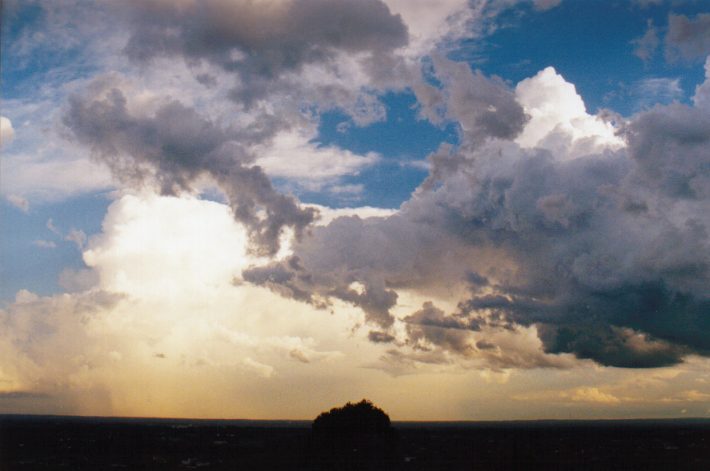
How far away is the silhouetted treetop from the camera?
9562 cm

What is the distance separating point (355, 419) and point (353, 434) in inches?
84.8

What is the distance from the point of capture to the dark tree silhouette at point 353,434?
93312mm

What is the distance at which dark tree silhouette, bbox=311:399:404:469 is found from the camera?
93.3 metres

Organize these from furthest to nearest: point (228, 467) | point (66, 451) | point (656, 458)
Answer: point (66, 451), point (656, 458), point (228, 467)

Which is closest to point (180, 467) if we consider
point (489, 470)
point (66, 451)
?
point (489, 470)

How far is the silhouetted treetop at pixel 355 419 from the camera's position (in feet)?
314

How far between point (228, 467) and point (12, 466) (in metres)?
33.5

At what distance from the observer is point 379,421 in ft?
319

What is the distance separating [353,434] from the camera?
9512cm

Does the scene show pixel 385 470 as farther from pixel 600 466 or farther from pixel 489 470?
pixel 600 466

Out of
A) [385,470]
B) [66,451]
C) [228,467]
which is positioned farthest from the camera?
[66,451]

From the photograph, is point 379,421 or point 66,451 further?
point 66,451

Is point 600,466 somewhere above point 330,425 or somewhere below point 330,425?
below

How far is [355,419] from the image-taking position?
96250 mm
